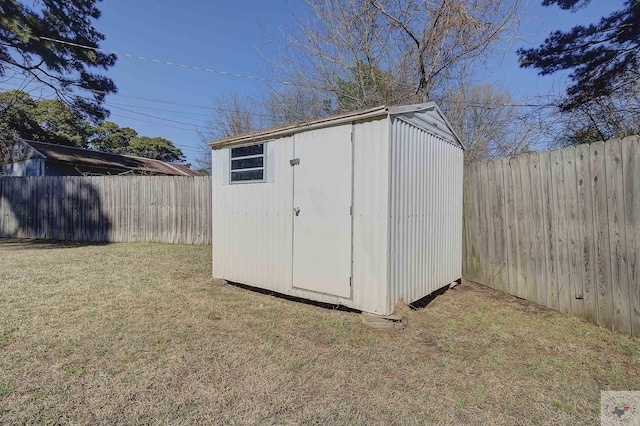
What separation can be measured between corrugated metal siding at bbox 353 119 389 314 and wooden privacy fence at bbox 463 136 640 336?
1.94m

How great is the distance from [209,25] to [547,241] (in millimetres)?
10135

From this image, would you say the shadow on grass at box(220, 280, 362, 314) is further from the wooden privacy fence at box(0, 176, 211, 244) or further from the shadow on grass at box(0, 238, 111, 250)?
the shadow on grass at box(0, 238, 111, 250)

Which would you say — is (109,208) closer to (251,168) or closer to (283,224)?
(251,168)

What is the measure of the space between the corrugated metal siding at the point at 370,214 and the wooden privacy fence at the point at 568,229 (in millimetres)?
1941

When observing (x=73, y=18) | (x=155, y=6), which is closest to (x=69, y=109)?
(x=73, y=18)

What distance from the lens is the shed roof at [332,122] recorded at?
3.31 metres

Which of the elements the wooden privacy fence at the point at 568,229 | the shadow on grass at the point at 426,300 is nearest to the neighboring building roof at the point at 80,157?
the shadow on grass at the point at 426,300

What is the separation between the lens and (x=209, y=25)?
9484mm

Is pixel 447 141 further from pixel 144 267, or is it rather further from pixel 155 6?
pixel 155 6

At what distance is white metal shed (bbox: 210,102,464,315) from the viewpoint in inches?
131

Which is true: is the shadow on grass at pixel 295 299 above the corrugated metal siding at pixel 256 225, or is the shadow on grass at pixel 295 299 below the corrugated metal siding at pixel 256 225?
below

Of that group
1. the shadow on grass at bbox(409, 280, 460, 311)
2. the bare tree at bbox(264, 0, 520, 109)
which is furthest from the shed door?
the bare tree at bbox(264, 0, 520, 109)

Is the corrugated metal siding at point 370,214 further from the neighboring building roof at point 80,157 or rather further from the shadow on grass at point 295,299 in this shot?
the neighboring building roof at point 80,157

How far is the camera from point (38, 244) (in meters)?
8.73
